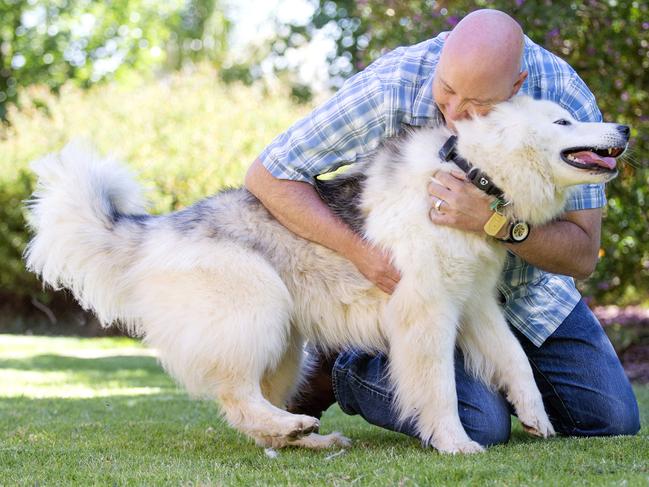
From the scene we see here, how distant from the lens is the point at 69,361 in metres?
8.58

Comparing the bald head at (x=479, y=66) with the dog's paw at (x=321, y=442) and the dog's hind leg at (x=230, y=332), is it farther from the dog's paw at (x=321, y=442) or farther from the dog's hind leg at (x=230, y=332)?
the dog's paw at (x=321, y=442)

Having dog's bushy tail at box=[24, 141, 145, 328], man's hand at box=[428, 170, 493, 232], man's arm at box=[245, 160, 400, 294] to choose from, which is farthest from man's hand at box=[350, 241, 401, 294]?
dog's bushy tail at box=[24, 141, 145, 328]

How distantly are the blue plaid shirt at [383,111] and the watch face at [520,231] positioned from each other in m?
0.37

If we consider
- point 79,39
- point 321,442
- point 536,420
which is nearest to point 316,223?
point 321,442

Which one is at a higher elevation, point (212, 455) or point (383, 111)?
point (383, 111)

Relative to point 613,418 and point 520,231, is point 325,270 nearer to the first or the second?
point 520,231

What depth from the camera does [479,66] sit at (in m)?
3.46

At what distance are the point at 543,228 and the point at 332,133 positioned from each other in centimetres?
99

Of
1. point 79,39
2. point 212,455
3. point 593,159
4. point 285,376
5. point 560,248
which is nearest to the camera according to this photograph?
point 593,159

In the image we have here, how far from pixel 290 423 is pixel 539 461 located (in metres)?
0.99

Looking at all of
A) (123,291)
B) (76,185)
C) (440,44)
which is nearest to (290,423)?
(123,291)

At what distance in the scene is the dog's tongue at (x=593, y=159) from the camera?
3339mm

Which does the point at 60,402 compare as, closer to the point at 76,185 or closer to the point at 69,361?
the point at 76,185

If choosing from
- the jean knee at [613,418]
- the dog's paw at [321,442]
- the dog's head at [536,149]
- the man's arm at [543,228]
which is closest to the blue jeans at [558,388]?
the jean knee at [613,418]
